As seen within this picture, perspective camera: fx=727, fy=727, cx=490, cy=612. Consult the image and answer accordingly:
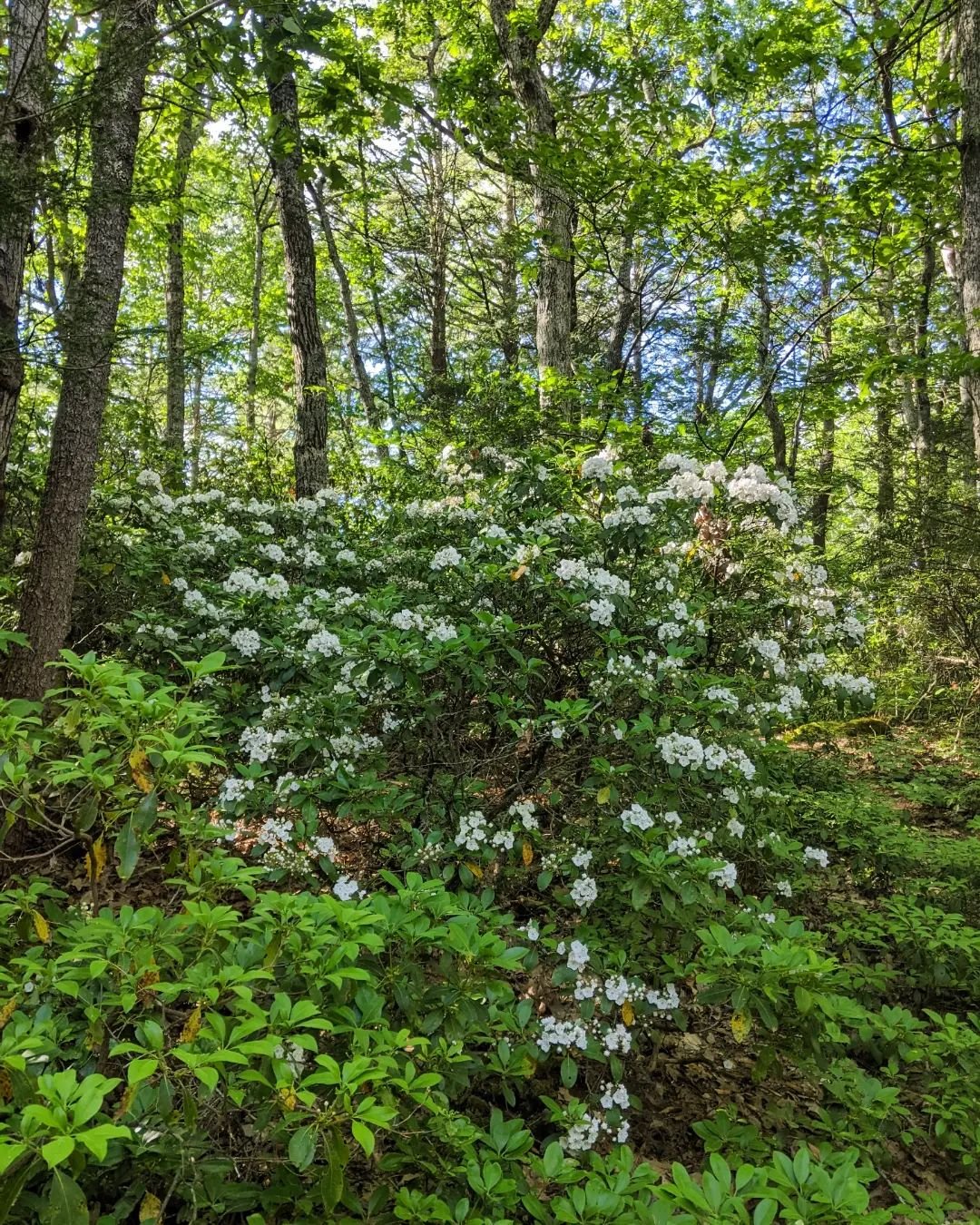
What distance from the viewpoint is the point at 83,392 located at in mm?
3875

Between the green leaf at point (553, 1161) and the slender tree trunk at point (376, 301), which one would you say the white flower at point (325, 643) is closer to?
the green leaf at point (553, 1161)

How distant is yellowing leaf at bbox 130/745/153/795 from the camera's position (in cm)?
169

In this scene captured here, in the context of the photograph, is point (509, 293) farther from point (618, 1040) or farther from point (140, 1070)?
point (140, 1070)

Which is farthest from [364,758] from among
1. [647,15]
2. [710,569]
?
[647,15]

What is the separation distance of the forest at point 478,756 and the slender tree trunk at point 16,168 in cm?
2

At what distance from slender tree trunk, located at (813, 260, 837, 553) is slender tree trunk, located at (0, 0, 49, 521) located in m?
5.92

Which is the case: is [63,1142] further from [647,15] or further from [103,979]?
[647,15]

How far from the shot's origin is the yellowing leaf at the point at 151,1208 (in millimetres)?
1351

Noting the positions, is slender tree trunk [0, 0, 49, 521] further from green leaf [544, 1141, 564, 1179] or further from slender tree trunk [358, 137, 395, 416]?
slender tree trunk [358, 137, 395, 416]

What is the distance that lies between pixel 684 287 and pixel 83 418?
706 centimetres

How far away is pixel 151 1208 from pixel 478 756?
2.30m

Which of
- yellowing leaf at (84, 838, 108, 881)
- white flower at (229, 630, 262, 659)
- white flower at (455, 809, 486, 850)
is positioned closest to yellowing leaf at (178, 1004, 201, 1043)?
yellowing leaf at (84, 838, 108, 881)

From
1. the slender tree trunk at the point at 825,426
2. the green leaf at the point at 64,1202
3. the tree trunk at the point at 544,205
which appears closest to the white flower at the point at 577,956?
the green leaf at the point at 64,1202

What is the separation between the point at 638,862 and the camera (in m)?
2.46
